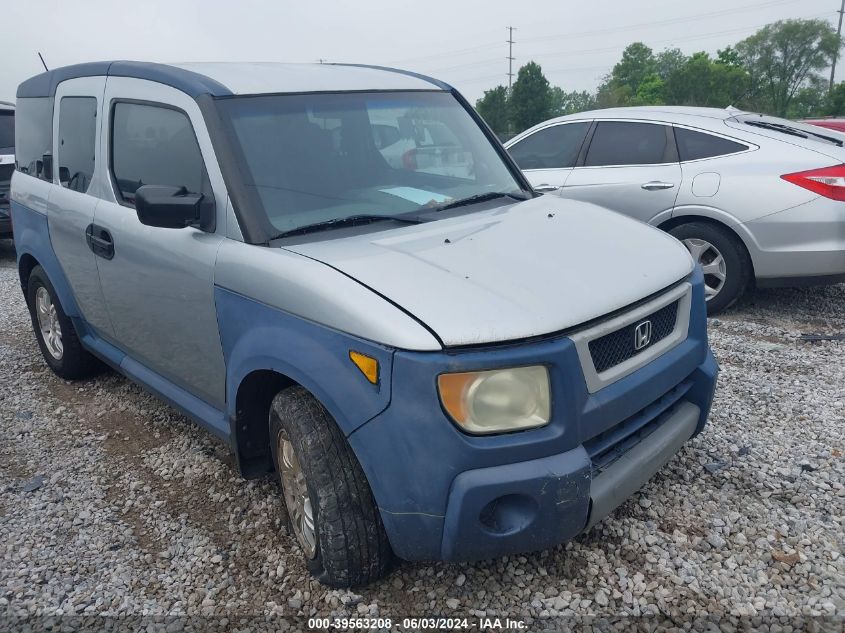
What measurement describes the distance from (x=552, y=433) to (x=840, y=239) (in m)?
4.11

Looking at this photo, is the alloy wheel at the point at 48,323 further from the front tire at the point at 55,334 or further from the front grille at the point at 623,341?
the front grille at the point at 623,341

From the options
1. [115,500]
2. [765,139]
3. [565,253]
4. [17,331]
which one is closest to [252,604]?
[115,500]

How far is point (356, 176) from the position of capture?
309 cm

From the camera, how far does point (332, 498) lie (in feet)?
7.75

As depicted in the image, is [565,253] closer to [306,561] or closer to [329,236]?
[329,236]

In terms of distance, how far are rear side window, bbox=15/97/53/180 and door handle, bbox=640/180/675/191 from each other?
4.49 m

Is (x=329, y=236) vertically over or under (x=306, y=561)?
over

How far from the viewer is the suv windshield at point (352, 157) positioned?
287cm

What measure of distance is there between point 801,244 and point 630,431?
360cm

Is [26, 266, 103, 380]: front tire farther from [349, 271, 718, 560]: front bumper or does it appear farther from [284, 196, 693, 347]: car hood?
[349, 271, 718, 560]: front bumper

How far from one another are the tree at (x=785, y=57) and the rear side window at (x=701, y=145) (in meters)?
79.1

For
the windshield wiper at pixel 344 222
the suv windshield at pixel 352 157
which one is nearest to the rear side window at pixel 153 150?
the suv windshield at pixel 352 157

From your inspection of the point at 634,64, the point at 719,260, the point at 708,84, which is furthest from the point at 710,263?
the point at 634,64

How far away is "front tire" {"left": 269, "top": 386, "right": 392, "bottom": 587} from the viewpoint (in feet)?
7.75
